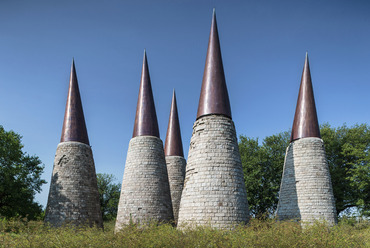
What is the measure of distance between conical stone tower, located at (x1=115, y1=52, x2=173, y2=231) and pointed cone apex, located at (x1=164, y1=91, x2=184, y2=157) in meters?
4.19

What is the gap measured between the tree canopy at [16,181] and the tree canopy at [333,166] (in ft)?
55.4

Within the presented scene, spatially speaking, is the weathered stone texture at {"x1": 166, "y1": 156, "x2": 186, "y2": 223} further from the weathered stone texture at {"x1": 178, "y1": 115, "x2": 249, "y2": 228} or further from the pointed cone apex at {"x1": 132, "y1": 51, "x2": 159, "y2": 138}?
the weathered stone texture at {"x1": 178, "y1": 115, "x2": 249, "y2": 228}

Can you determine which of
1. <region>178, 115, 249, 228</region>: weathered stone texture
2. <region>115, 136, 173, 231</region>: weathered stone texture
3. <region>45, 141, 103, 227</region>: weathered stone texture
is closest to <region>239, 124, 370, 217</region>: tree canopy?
<region>115, 136, 173, 231</region>: weathered stone texture

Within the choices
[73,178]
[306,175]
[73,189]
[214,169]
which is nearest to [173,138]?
[73,178]

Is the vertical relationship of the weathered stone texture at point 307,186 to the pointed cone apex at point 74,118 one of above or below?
below

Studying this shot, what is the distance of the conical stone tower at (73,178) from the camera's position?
515 inches

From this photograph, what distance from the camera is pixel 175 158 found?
59.4ft

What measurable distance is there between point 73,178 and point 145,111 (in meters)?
4.84

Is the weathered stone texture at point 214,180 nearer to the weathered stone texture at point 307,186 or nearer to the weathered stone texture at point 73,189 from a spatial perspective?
the weathered stone texture at point 307,186

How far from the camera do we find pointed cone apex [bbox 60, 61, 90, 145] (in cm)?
1473

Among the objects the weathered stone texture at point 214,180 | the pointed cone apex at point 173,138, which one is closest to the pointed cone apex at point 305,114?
the weathered stone texture at point 214,180

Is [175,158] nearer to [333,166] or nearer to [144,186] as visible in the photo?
[144,186]

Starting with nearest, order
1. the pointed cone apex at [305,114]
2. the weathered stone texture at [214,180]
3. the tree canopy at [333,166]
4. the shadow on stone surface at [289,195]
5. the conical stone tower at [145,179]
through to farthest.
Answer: the weathered stone texture at [214,180], the conical stone tower at [145,179], the shadow on stone surface at [289,195], the pointed cone apex at [305,114], the tree canopy at [333,166]

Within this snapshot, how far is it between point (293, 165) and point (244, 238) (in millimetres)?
7568
